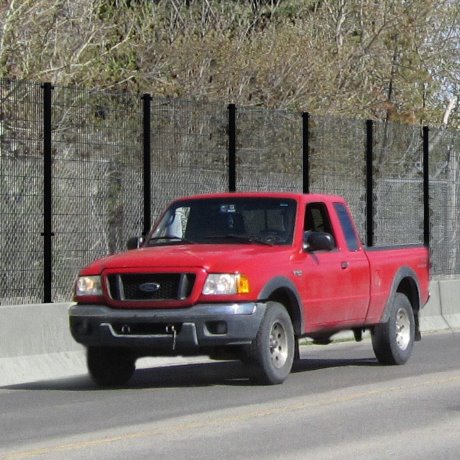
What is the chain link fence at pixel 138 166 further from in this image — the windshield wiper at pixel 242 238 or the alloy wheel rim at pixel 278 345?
the alloy wheel rim at pixel 278 345

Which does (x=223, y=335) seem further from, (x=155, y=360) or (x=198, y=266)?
(x=155, y=360)

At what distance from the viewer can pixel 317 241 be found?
50.2ft

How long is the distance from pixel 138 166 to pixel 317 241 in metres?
4.92

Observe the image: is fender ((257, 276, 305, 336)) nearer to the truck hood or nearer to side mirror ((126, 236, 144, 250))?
the truck hood

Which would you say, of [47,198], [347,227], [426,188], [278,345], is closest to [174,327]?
[278,345]

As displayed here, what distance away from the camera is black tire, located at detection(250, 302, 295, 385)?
46.7 ft

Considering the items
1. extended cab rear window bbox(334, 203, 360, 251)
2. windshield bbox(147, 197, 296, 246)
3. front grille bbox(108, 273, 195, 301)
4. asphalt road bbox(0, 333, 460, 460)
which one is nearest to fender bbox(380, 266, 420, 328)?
asphalt road bbox(0, 333, 460, 460)

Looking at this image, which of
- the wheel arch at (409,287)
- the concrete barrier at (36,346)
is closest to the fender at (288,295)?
the wheel arch at (409,287)

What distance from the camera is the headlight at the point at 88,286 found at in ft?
47.8

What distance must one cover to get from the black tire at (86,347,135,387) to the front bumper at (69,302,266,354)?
1.85 ft

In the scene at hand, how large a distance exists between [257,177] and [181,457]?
12.8 m

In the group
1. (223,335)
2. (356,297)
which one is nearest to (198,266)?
(223,335)

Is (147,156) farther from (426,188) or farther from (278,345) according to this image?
(426,188)

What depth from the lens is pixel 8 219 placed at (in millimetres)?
17281
